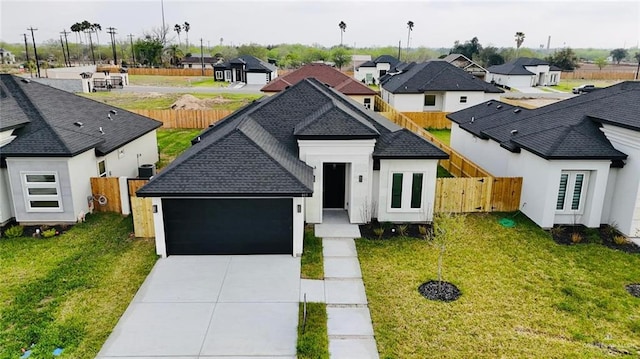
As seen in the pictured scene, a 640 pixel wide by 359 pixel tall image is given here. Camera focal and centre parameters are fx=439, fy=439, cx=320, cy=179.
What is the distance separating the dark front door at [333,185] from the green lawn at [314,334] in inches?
288

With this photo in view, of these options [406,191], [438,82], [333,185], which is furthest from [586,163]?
[438,82]

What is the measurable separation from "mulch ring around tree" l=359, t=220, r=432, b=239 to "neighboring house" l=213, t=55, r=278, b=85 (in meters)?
56.4

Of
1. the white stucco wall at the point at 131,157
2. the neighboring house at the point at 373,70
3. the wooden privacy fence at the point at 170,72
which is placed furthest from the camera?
the wooden privacy fence at the point at 170,72

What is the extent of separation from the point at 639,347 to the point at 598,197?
7789 mm

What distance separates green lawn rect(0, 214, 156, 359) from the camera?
390 inches

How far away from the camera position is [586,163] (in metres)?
15.9

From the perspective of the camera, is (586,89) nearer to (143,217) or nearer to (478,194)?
(478,194)

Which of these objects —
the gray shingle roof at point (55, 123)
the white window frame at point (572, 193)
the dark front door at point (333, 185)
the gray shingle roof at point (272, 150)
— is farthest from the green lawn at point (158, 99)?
the white window frame at point (572, 193)

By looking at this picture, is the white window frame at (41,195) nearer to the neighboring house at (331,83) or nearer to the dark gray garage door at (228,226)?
the dark gray garage door at (228,226)

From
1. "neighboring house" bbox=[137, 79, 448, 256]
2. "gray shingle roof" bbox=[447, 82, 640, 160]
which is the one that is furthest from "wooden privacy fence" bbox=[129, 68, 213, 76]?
"gray shingle roof" bbox=[447, 82, 640, 160]

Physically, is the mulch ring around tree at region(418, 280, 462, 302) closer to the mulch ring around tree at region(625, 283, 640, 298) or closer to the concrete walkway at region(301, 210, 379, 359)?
the concrete walkway at region(301, 210, 379, 359)

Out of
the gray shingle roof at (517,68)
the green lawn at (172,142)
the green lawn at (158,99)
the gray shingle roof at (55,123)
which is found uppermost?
the gray shingle roof at (517,68)

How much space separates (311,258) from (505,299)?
5.70 meters

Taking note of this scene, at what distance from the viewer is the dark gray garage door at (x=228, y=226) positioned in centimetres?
1372
